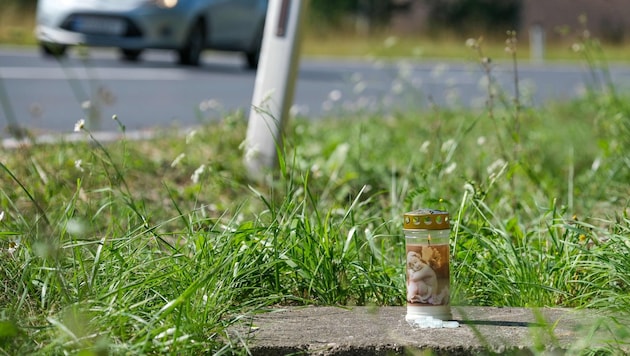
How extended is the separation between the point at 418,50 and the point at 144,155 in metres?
1.95

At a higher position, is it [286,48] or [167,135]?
[286,48]

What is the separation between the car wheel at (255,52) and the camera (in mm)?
15923

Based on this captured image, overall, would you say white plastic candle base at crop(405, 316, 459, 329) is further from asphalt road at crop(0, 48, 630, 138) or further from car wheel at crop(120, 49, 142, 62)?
car wheel at crop(120, 49, 142, 62)

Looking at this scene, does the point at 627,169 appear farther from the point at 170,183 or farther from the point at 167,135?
the point at 167,135

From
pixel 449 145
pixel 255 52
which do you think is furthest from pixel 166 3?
pixel 449 145

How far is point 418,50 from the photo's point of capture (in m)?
7.11

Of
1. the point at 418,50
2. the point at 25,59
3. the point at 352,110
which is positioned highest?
the point at 418,50

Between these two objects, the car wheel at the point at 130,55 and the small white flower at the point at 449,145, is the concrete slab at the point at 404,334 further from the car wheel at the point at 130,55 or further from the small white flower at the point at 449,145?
the car wheel at the point at 130,55

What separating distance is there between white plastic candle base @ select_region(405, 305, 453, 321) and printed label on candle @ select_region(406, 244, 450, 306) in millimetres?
10

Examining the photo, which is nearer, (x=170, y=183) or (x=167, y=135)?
(x=170, y=183)

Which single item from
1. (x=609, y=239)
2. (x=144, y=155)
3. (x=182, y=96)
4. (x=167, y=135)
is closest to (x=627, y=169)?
(x=609, y=239)

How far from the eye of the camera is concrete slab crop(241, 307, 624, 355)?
2.88 m

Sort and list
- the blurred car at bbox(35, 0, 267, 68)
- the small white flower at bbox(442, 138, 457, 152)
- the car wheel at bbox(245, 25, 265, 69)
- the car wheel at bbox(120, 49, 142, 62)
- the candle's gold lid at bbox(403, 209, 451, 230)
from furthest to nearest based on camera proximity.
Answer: the car wheel at bbox(120, 49, 142, 62), the car wheel at bbox(245, 25, 265, 69), the blurred car at bbox(35, 0, 267, 68), the small white flower at bbox(442, 138, 457, 152), the candle's gold lid at bbox(403, 209, 451, 230)

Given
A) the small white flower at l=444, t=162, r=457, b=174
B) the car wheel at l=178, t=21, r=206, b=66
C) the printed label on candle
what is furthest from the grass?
the car wheel at l=178, t=21, r=206, b=66
